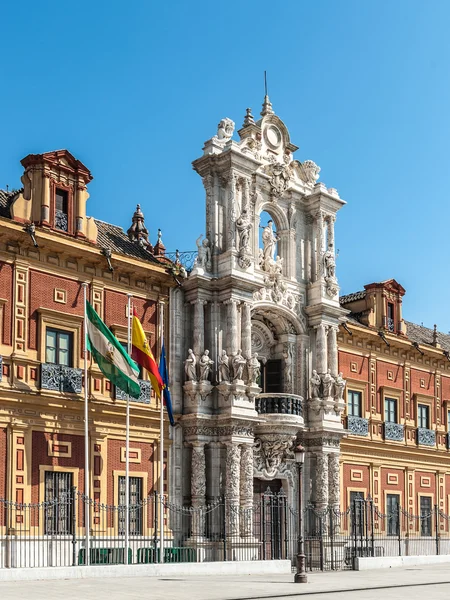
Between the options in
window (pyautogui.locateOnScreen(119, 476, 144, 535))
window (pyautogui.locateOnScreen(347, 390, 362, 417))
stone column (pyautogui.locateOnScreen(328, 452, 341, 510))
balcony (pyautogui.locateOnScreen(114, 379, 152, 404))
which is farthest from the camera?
window (pyautogui.locateOnScreen(347, 390, 362, 417))

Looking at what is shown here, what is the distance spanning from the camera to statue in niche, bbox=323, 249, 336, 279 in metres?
36.8

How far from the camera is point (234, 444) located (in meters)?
31.5

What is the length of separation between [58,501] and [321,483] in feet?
37.1

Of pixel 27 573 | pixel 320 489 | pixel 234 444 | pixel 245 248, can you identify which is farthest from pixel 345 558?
pixel 27 573

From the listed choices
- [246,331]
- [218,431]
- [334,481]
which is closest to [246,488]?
[218,431]

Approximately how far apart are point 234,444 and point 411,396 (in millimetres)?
14307

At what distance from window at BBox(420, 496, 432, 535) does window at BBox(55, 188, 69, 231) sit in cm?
2118

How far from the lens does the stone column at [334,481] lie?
35250 mm

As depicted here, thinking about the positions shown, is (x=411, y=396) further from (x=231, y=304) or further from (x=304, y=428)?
(x=231, y=304)

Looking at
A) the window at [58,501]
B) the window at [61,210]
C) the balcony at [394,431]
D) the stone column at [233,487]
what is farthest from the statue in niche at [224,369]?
the balcony at [394,431]

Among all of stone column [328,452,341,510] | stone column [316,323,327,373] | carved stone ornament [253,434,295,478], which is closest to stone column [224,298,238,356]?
carved stone ornament [253,434,295,478]

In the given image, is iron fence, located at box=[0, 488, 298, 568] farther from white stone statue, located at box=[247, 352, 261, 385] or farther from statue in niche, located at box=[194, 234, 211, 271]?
statue in niche, located at box=[194, 234, 211, 271]

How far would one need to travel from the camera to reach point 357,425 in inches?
1538

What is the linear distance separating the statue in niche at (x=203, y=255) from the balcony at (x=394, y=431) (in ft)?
41.3
